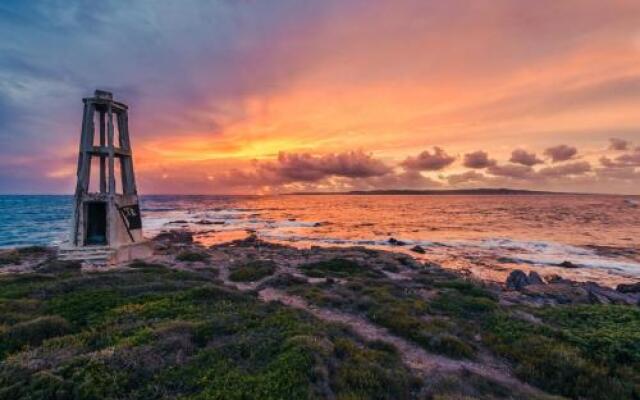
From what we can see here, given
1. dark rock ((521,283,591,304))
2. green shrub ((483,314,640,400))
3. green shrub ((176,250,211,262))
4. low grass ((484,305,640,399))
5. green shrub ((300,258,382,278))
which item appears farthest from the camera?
green shrub ((176,250,211,262))

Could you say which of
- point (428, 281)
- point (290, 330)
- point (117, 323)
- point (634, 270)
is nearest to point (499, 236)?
point (634, 270)

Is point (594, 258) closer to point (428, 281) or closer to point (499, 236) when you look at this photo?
point (499, 236)

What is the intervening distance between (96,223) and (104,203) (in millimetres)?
1657

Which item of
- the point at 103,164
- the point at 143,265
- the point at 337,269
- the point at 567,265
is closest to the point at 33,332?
the point at 143,265

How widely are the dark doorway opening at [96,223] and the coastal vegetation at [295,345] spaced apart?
6.15 metres

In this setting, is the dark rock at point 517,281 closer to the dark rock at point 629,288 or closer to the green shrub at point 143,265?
the dark rock at point 629,288

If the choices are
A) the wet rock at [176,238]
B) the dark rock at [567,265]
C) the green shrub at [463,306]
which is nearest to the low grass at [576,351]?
the green shrub at [463,306]

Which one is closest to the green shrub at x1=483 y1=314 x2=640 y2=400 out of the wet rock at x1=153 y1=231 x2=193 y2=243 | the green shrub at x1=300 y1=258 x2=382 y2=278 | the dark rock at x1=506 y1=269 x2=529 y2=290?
the dark rock at x1=506 y1=269 x2=529 y2=290

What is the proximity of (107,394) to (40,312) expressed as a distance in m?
7.55

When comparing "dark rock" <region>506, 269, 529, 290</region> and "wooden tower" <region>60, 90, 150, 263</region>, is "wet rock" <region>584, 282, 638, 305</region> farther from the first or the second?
"wooden tower" <region>60, 90, 150, 263</region>

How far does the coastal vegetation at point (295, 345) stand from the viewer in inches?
309

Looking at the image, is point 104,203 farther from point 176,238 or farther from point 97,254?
point 176,238

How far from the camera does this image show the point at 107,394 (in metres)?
7.32

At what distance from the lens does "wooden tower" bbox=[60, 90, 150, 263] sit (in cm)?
2267
